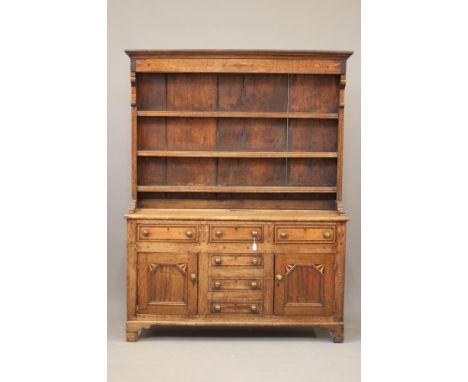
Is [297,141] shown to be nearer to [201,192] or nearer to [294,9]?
[201,192]

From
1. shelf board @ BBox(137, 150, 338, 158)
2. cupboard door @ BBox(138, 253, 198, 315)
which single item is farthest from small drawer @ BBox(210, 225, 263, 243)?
shelf board @ BBox(137, 150, 338, 158)

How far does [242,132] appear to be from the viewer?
4426 mm

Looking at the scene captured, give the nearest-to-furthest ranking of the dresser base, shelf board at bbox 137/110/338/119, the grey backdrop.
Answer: the dresser base < shelf board at bbox 137/110/338/119 < the grey backdrop

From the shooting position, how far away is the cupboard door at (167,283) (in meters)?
3.99

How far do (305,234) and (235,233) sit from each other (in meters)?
0.52

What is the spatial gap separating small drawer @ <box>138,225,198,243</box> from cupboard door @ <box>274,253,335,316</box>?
648mm

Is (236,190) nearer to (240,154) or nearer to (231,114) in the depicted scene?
(240,154)

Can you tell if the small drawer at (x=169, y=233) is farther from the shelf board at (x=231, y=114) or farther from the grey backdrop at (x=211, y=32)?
the grey backdrop at (x=211, y=32)

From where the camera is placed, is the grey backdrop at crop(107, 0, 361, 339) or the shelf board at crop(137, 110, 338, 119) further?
the grey backdrop at crop(107, 0, 361, 339)

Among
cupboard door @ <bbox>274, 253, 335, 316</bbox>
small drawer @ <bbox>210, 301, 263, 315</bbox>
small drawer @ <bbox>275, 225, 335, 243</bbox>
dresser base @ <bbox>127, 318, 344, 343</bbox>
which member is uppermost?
small drawer @ <bbox>275, 225, 335, 243</bbox>

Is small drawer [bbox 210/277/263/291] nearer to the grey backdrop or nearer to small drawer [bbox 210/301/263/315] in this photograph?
small drawer [bbox 210/301/263/315]

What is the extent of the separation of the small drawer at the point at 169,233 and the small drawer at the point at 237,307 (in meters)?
0.50

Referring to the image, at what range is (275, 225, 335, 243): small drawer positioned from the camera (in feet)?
13.1
